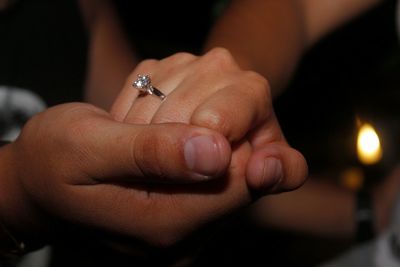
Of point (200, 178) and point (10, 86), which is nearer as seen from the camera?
point (200, 178)

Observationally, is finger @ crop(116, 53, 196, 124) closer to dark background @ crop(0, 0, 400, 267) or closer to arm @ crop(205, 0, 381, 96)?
arm @ crop(205, 0, 381, 96)

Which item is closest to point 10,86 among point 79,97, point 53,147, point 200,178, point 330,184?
point 79,97

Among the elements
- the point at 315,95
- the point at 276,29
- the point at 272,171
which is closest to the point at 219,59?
the point at 272,171

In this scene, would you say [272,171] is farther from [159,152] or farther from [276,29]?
[276,29]

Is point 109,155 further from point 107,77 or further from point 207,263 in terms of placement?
point 207,263

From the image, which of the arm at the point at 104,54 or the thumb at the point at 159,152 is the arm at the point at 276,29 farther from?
the thumb at the point at 159,152
